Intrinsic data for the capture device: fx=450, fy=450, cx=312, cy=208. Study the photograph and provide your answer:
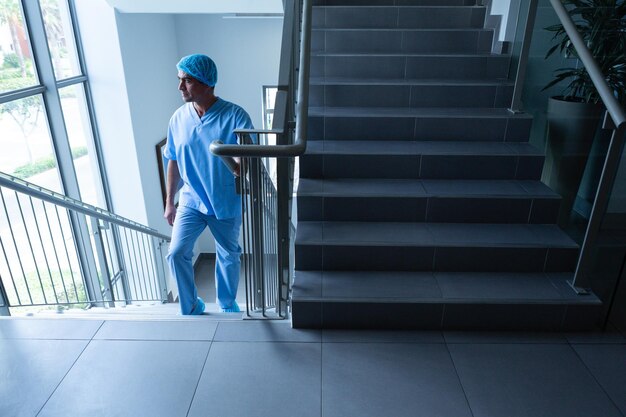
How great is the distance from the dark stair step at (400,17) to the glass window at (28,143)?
2.90 meters

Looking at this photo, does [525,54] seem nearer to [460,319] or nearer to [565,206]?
[565,206]

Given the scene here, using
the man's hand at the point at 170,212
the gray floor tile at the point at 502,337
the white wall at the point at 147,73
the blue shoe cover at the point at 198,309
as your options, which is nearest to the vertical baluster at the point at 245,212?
the blue shoe cover at the point at 198,309

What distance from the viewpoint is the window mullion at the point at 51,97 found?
Answer: 4316 millimetres

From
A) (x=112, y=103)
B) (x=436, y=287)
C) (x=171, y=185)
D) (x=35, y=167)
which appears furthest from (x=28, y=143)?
(x=436, y=287)

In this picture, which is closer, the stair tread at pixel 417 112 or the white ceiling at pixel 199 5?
the stair tread at pixel 417 112

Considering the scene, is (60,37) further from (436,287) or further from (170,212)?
(436,287)

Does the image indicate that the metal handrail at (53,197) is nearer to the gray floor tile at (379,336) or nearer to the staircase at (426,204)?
the staircase at (426,204)

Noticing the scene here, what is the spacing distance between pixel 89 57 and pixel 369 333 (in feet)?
16.0

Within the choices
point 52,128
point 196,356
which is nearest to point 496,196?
point 196,356

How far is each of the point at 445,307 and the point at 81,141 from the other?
189 inches

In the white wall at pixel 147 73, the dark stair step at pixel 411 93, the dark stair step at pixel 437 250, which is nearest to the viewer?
the dark stair step at pixel 437 250

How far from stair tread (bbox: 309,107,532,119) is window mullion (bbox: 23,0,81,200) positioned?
299cm

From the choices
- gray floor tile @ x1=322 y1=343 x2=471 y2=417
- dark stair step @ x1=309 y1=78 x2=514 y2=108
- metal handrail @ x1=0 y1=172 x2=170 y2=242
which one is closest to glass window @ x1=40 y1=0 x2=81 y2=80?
metal handrail @ x1=0 y1=172 x2=170 y2=242

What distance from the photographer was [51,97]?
4590 millimetres
